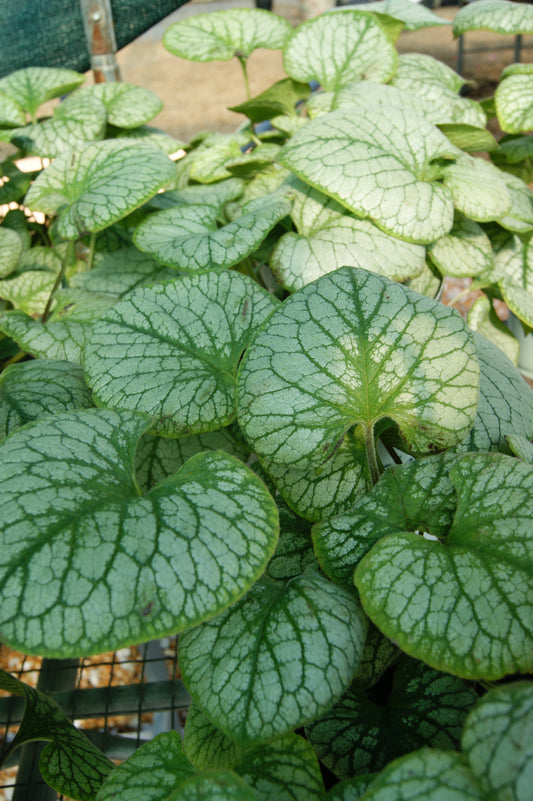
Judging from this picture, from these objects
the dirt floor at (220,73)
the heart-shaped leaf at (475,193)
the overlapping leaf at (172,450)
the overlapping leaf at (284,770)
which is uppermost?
the heart-shaped leaf at (475,193)

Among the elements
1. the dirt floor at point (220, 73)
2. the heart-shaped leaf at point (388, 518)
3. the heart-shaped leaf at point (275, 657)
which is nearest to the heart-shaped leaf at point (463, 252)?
the heart-shaped leaf at point (388, 518)

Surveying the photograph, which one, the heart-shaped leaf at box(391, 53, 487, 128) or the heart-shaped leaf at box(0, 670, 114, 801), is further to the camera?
the heart-shaped leaf at box(391, 53, 487, 128)

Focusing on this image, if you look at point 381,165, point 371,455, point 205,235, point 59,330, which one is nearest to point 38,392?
point 59,330

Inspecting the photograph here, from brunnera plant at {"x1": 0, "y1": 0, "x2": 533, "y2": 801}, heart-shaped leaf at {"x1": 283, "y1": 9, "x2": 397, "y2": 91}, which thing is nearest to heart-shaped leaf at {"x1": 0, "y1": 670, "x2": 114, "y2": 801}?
brunnera plant at {"x1": 0, "y1": 0, "x2": 533, "y2": 801}

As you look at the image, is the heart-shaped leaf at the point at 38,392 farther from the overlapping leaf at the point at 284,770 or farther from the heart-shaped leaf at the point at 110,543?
the overlapping leaf at the point at 284,770

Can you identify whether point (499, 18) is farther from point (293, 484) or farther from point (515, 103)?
point (293, 484)

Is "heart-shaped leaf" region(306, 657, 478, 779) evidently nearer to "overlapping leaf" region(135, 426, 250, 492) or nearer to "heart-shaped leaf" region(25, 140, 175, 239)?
"overlapping leaf" region(135, 426, 250, 492)

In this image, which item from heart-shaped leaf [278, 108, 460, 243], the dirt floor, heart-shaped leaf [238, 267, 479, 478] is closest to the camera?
heart-shaped leaf [238, 267, 479, 478]
